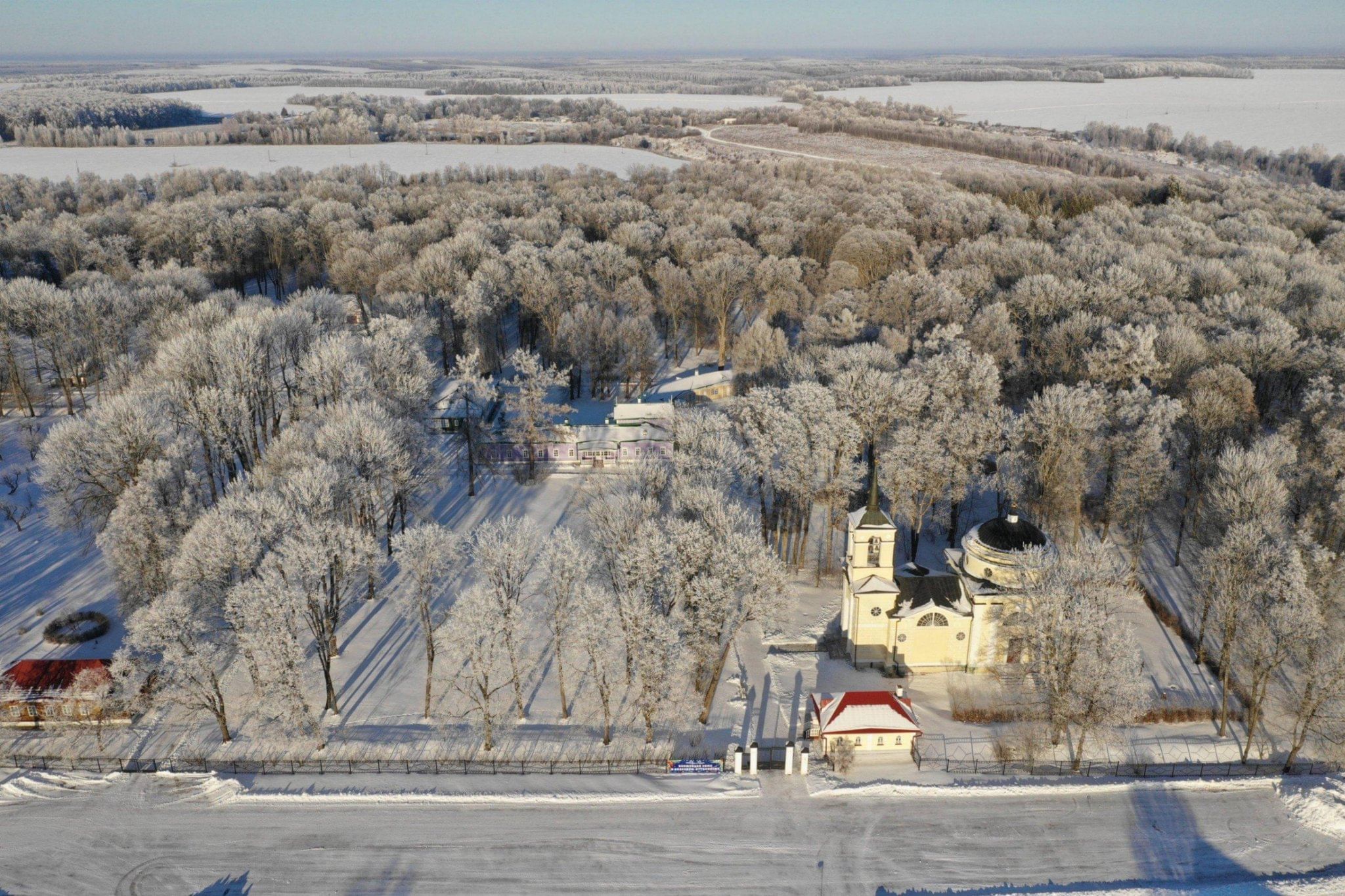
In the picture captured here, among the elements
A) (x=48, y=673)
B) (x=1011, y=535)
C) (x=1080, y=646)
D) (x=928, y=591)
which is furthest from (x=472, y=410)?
(x=1080, y=646)

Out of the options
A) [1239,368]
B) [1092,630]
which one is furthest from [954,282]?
[1092,630]

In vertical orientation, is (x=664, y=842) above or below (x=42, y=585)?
below

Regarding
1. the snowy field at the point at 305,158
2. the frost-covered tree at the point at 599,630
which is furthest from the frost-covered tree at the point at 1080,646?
the snowy field at the point at 305,158

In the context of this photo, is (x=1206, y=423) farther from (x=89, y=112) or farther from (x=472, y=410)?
(x=89, y=112)

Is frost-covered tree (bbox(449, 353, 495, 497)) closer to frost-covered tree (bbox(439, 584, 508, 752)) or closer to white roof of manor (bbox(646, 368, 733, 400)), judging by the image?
white roof of manor (bbox(646, 368, 733, 400))

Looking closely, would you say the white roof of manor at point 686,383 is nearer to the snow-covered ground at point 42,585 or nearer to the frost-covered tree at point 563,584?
the frost-covered tree at point 563,584

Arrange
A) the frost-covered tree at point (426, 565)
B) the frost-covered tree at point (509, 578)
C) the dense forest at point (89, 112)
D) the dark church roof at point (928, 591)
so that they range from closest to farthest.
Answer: the frost-covered tree at point (509, 578)
the frost-covered tree at point (426, 565)
the dark church roof at point (928, 591)
the dense forest at point (89, 112)

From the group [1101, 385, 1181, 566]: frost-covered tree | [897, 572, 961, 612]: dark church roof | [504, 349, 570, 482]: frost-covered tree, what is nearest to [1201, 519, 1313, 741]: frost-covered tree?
[1101, 385, 1181, 566]: frost-covered tree
